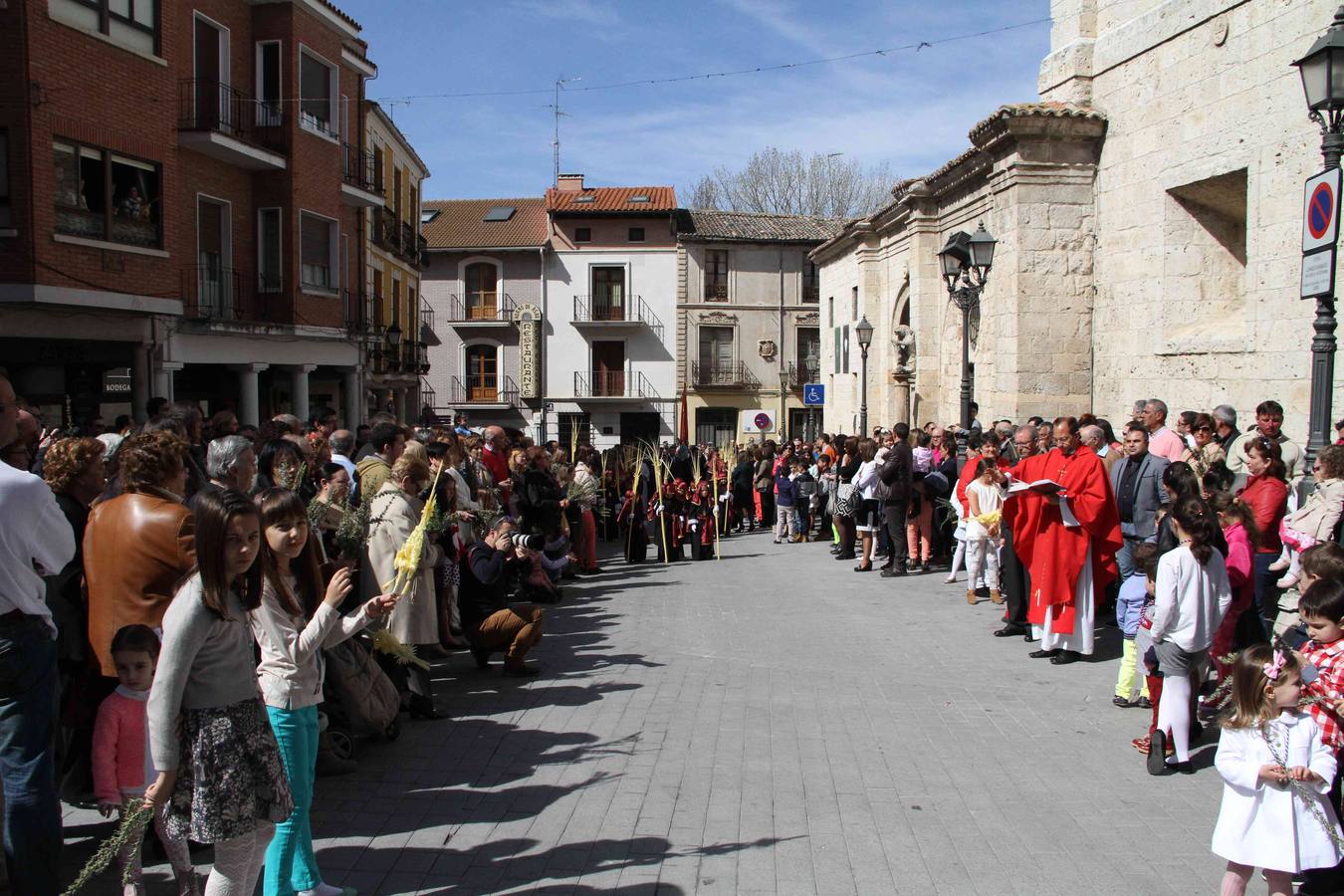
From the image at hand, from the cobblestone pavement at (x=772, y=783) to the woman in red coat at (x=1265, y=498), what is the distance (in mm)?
1375

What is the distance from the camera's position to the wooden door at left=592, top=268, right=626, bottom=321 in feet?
150

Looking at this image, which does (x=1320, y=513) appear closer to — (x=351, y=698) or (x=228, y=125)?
(x=351, y=698)

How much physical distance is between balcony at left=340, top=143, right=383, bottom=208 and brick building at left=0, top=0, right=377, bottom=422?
8 centimetres

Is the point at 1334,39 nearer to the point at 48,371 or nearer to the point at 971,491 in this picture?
the point at 971,491

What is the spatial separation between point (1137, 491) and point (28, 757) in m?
7.90

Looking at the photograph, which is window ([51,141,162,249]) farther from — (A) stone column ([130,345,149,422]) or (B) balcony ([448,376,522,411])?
(B) balcony ([448,376,522,411])

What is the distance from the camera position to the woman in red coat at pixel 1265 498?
7.23m

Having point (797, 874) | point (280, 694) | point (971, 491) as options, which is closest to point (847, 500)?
point (971, 491)

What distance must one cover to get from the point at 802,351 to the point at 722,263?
5.24m

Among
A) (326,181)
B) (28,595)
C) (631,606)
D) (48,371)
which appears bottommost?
(631,606)

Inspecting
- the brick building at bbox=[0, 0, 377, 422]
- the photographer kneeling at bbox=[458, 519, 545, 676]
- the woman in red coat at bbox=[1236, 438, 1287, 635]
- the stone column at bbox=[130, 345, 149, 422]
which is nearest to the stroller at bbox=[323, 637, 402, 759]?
the photographer kneeling at bbox=[458, 519, 545, 676]

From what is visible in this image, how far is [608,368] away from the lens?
1820 inches

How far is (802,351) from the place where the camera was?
1821 inches

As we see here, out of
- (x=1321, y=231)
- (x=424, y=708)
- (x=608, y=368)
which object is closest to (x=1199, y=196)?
(x=1321, y=231)
